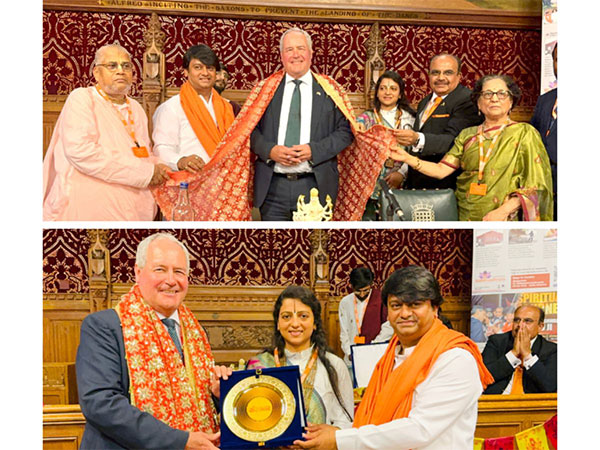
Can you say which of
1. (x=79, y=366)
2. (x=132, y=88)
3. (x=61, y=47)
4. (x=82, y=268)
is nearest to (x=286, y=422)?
(x=79, y=366)

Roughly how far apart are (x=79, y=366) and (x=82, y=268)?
0.98 meters

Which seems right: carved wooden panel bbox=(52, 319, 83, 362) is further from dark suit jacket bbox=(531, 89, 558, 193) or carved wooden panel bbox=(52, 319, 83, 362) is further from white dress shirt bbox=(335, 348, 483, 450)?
dark suit jacket bbox=(531, 89, 558, 193)

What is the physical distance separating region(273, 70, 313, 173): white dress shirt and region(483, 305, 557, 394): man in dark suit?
47.9 inches

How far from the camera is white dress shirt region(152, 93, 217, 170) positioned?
333 cm

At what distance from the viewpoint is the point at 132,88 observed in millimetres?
3660

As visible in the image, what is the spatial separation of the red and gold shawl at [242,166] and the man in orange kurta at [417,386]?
1.74ft

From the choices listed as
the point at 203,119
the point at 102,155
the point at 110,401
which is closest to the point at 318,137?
the point at 203,119

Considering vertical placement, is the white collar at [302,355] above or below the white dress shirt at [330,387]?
above

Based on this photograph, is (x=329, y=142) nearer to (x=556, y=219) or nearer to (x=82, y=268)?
(x=556, y=219)

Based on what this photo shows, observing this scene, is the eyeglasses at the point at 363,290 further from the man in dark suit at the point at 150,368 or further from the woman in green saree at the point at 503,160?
the man in dark suit at the point at 150,368

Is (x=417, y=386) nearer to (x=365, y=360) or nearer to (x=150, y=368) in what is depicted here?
(x=365, y=360)

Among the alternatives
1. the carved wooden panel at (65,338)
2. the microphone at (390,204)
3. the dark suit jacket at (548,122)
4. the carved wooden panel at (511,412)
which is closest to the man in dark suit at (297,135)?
the microphone at (390,204)

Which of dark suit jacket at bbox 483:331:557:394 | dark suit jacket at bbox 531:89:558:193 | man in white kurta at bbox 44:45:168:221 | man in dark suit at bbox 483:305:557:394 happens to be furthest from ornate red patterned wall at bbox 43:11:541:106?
dark suit jacket at bbox 483:331:557:394

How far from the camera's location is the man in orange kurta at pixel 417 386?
9.36ft
